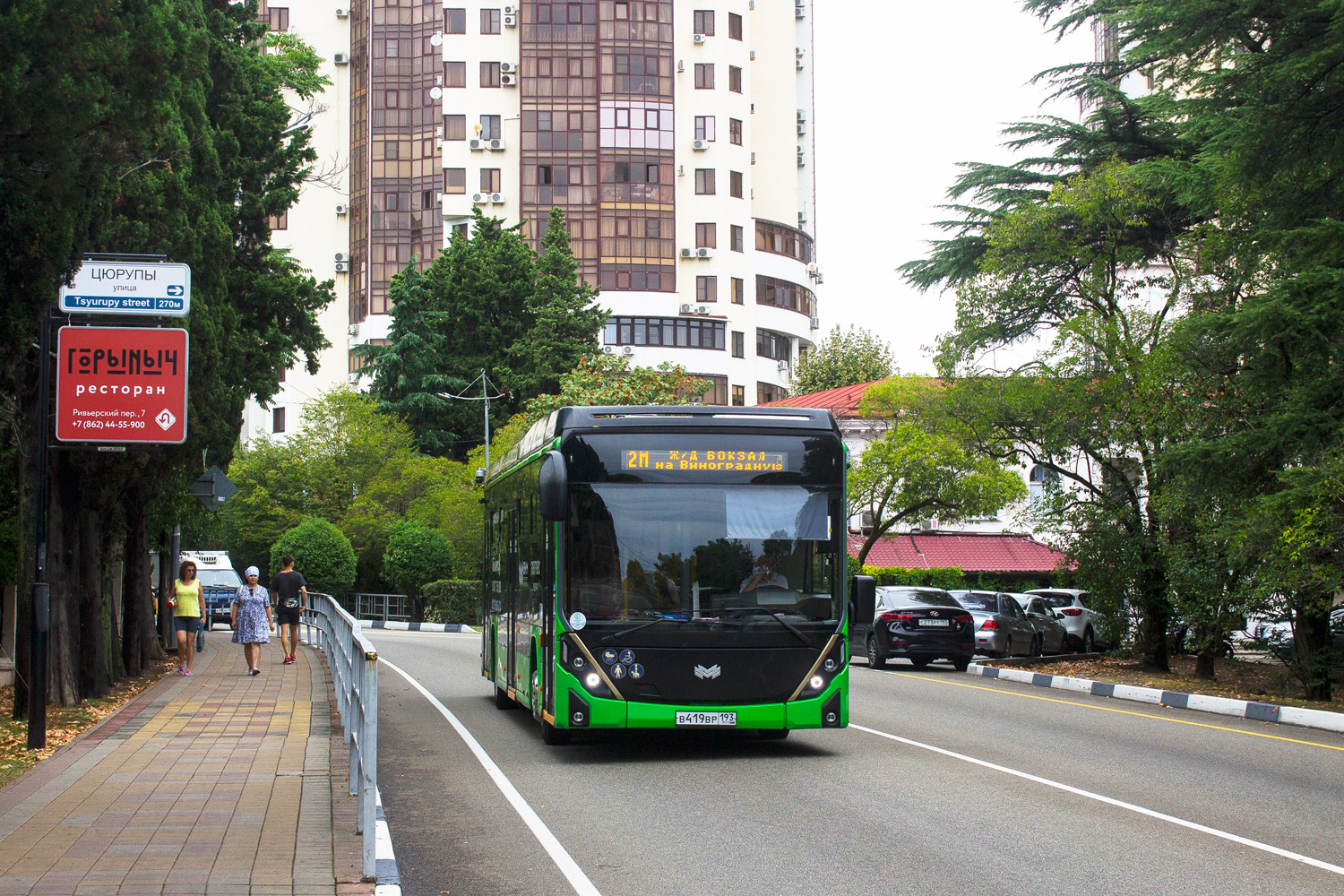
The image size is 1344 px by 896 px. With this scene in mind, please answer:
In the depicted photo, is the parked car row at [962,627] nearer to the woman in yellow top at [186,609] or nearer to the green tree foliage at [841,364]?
the woman in yellow top at [186,609]

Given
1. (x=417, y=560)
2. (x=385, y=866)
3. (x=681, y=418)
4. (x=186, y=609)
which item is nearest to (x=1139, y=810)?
(x=681, y=418)

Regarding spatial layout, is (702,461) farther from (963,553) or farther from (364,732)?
(963,553)

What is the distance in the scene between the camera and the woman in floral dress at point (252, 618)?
2273 centimetres

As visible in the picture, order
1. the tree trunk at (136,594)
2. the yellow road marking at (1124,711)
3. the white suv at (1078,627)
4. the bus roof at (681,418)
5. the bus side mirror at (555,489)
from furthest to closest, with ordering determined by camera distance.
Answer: the white suv at (1078,627), the tree trunk at (136,594), the yellow road marking at (1124,711), the bus roof at (681,418), the bus side mirror at (555,489)

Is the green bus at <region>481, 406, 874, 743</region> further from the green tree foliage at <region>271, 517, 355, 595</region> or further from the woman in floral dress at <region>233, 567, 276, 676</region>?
the green tree foliage at <region>271, 517, 355, 595</region>

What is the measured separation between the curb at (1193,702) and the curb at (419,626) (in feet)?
86.1

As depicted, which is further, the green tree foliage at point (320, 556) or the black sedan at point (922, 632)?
the green tree foliage at point (320, 556)

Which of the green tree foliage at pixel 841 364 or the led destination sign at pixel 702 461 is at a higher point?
the green tree foliage at pixel 841 364

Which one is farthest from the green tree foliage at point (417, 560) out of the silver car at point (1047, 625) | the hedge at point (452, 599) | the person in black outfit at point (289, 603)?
the person in black outfit at point (289, 603)

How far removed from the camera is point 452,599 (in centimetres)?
5262

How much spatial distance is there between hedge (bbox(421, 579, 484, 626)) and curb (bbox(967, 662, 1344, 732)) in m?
29.1

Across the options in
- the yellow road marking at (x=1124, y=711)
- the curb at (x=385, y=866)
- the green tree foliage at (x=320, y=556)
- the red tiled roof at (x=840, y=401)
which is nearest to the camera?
the curb at (x=385, y=866)

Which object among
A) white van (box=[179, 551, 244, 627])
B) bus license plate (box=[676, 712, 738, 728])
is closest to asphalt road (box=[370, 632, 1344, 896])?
bus license plate (box=[676, 712, 738, 728])

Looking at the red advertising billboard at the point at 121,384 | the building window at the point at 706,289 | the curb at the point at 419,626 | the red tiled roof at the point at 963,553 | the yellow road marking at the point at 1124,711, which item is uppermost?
the building window at the point at 706,289
